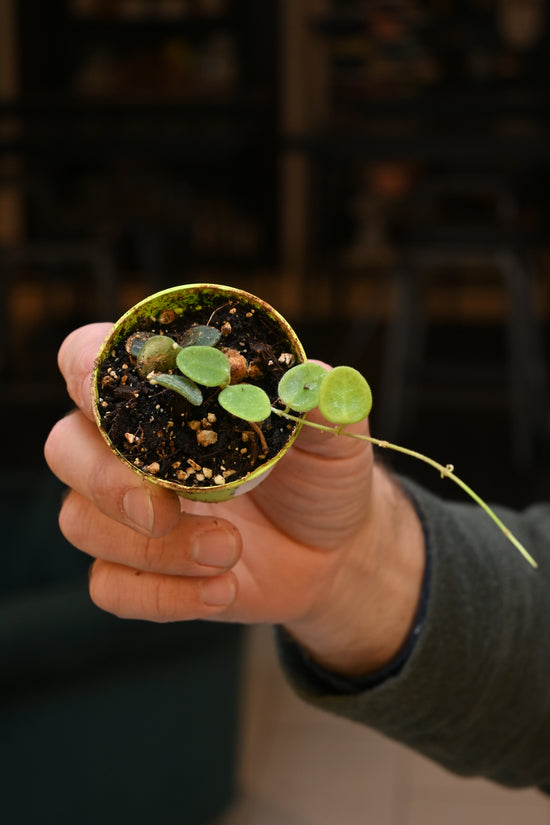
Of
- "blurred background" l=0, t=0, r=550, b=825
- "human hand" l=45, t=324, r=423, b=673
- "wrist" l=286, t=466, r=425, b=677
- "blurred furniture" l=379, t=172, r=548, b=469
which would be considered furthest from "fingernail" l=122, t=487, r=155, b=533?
"blurred furniture" l=379, t=172, r=548, b=469

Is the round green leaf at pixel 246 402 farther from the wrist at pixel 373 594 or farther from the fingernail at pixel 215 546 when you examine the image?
the wrist at pixel 373 594

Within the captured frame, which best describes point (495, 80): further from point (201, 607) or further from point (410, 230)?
point (201, 607)

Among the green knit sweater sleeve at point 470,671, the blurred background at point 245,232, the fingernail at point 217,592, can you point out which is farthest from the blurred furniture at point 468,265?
the fingernail at point 217,592

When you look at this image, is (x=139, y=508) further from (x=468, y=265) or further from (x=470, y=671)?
(x=468, y=265)

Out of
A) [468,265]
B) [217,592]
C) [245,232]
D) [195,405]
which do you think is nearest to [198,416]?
[195,405]

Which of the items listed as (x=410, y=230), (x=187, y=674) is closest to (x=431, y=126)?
(x=410, y=230)

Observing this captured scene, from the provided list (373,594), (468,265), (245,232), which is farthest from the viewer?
(245,232)
